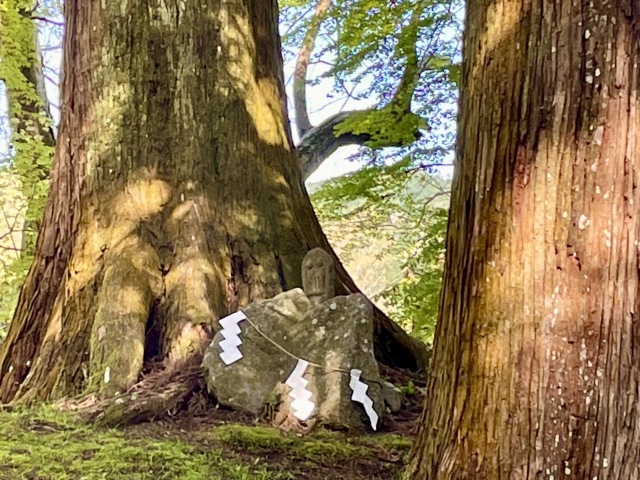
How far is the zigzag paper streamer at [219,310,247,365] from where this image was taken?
3.24 metres

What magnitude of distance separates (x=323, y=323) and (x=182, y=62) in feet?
6.16

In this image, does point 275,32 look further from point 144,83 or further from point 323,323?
point 323,323

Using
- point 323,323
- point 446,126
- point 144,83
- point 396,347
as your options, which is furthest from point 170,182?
point 446,126

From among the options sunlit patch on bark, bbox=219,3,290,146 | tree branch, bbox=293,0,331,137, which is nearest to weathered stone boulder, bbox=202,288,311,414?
sunlit patch on bark, bbox=219,3,290,146

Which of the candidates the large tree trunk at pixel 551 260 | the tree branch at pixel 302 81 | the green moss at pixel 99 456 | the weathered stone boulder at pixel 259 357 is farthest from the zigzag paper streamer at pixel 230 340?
the tree branch at pixel 302 81

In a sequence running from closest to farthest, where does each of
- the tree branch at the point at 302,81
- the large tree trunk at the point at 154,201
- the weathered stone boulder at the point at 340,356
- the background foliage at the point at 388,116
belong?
the weathered stone boulder at the point at 340,356 < the large tree trunk at the point at 154,201 < the background foliage at the point at 388,116 < the tree branch at the point at 302,81

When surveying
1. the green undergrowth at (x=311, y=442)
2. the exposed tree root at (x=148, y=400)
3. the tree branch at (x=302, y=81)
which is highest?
the tree branch at (x=302, y=81)

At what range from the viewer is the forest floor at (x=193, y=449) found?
2455 mm

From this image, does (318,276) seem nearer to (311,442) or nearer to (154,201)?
(311,442)

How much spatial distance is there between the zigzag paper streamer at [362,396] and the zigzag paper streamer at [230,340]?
0.56 metres

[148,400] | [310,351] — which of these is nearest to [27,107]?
[148,400]

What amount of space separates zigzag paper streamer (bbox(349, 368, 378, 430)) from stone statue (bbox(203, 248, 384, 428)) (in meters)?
0.03

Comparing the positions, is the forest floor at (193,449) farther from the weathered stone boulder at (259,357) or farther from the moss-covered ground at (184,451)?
the weathered stone boulder at (259,357)

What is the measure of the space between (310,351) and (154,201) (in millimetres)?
1314
